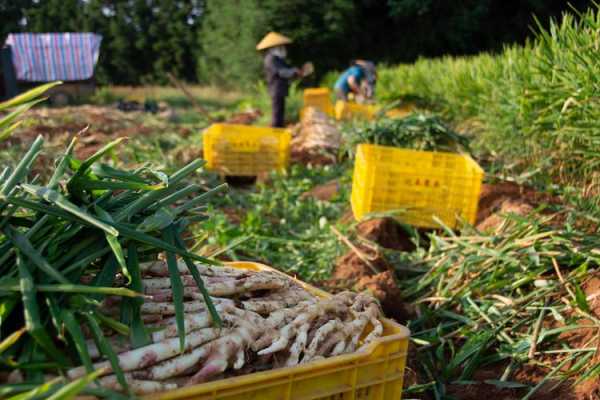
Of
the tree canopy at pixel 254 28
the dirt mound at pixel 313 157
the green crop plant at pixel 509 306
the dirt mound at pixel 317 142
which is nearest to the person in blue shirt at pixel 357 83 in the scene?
the dirt mound at pixel 317 142

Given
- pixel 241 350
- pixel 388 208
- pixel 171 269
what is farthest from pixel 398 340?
pixel 388 208

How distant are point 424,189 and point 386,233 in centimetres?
48

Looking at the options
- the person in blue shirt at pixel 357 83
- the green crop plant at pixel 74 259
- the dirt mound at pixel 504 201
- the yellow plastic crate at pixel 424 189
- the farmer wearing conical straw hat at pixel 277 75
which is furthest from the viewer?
the person in blue shirt at pixel 357 83

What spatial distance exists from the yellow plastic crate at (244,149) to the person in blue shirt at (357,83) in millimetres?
4194

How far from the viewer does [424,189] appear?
447 centimetres

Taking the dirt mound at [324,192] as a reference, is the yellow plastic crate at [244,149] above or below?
above

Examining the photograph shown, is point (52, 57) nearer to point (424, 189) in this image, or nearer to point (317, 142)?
point (317, 142)

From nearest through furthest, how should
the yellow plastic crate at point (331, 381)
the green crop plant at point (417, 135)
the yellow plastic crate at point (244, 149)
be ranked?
1. the yellow plastic crate at point (331, 381)
2. the green crop plant at point (417, 135)
3. the yellow plastic crate at point (244, 149)

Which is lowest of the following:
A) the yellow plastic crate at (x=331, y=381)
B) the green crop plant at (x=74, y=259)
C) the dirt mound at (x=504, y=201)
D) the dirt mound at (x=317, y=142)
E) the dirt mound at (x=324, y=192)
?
the dirt mound at (x=324, y=192)

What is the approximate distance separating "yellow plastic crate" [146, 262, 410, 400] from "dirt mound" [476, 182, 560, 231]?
2.30 meters

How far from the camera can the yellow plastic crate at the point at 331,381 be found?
1462 mm

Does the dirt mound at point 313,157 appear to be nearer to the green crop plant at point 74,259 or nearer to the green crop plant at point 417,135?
the green crop plant at point 417,135

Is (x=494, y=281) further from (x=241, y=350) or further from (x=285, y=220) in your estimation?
(x=285, y=220)

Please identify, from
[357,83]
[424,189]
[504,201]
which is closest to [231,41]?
[357,83]
